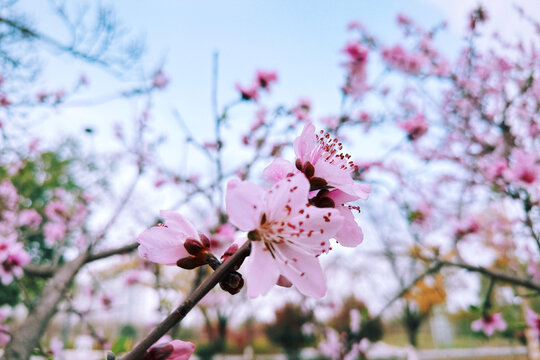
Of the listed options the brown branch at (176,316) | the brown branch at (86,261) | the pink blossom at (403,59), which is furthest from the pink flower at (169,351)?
the pink blossom at (403,59)

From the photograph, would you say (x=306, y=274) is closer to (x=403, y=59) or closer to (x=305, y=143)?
(x=305, y=143)

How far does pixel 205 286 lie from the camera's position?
0.57 meters

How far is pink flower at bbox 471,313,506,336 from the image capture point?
2.91 m

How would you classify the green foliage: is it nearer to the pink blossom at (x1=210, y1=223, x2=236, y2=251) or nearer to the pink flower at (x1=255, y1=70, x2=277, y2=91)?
the pink blossom at (x1=210, y1=223, x2=236, y2=251)

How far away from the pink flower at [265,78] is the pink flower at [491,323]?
2910mm

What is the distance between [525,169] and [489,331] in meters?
1.45

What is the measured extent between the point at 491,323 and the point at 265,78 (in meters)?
3.07

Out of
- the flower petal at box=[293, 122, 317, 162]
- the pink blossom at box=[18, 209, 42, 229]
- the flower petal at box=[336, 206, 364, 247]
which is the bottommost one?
the flower petal at box=[336, 206, 364, 247]

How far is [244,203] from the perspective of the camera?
2.18 ft

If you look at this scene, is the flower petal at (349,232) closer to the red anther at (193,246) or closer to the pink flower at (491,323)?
the red anther at (193,246)

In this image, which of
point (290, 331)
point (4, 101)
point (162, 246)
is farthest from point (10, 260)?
point (290, 331)

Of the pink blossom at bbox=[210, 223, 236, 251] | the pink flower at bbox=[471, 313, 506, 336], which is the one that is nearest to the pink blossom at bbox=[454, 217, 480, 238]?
the pink flower at bbox=[471, 313, 506, 336]

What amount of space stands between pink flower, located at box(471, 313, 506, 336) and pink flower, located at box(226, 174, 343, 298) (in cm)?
302

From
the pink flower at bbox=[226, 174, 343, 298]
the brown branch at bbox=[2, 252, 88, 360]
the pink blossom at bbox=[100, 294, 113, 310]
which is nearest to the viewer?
the pink flower at bbox=[226, 174, 343, 298]
